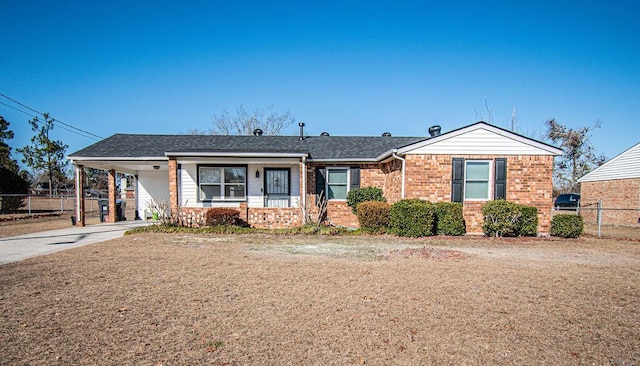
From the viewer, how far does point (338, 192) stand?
46.3ft

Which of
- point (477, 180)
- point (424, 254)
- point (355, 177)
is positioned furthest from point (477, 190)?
point (424, 254)

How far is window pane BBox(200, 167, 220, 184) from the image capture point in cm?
1430

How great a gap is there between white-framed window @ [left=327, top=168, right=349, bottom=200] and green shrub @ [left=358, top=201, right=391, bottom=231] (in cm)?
271

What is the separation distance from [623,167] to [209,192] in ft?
71.8

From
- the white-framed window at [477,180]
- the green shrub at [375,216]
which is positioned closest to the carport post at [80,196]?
the green shrub at [375,216]

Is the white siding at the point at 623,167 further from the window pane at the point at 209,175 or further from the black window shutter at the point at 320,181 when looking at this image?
the window pane at the point at 209,175

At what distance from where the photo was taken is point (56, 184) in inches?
1699

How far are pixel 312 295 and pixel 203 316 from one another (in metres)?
1.51

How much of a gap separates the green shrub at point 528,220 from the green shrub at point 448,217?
1.98m

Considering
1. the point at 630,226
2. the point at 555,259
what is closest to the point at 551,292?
the point at 555,259

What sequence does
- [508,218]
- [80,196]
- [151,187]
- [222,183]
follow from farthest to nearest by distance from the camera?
[151,187] < [222,183] < [80,196] < [508,218]

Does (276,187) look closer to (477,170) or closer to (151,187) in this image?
(151,187)

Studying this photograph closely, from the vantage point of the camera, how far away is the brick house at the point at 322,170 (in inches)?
441

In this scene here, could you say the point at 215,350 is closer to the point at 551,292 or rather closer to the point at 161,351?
the point at 161,351
